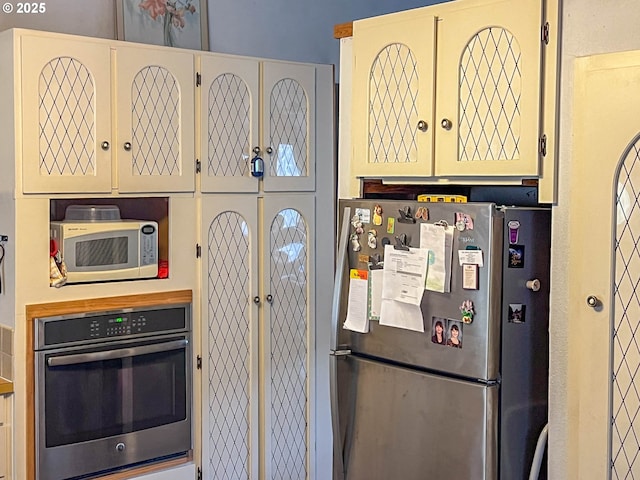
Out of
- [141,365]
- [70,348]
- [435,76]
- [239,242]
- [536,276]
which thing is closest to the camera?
[536,276]

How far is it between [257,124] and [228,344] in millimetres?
973

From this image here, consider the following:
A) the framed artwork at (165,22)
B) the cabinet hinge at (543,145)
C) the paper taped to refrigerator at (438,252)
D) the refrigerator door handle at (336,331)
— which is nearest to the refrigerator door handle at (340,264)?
the refrigerator door handle at (336,331)

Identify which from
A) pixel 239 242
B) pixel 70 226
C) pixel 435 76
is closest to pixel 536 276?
pixel 435 76

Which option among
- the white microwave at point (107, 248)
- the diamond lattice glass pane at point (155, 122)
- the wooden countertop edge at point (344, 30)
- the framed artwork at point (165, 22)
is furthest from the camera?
the framed artwork at point (165, 22)

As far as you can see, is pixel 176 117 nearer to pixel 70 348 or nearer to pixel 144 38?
pixel 144 38

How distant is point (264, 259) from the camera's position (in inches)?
146

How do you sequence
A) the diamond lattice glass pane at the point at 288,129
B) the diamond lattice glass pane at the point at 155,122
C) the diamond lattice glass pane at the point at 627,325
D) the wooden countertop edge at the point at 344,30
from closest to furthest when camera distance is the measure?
1. the diamond lattice glass pane at the point at 627,325
2. the wooden countertop edge at the point at 344,30
3. the diamond lattice glass pane at the point at 155,122
4. the diamond lattice glass pane at the point at 288,129

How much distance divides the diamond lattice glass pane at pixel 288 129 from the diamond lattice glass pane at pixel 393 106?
83cm

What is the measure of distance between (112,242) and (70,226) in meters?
0.19

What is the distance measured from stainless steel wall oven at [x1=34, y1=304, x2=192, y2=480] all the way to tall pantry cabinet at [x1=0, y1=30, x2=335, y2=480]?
7 cm

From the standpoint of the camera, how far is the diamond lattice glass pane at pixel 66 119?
303cm

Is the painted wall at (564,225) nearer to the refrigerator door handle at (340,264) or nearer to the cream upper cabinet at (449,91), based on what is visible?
the cream upper cabinet at (449,91)

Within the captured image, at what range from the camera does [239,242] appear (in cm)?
364

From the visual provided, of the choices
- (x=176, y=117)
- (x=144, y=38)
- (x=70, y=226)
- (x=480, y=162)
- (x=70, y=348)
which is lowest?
(x=70, y=348)
